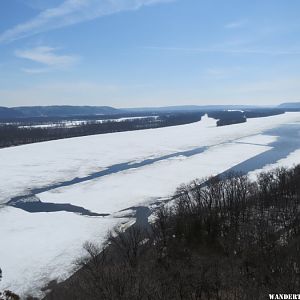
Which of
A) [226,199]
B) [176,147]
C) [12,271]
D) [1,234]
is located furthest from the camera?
[176,147]

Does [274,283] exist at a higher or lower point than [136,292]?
lower

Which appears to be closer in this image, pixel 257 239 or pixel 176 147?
pixel 257 239

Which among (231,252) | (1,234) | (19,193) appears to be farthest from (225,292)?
(19,193)

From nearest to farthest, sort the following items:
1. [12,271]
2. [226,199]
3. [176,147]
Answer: [12,271]
[226,199]
[176,147]

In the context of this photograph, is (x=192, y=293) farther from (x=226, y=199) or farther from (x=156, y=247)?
(x=226, y=199)

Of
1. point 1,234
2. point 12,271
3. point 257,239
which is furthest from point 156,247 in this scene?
point 1,234

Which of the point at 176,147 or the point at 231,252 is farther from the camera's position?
the point at 176,147

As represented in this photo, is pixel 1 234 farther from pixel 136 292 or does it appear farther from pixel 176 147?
pixel 176 147

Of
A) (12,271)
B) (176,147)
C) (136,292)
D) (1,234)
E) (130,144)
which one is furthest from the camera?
(130,144)

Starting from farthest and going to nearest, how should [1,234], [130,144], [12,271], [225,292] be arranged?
[130,144]
[1,234]
[12,271]
[225,292]
